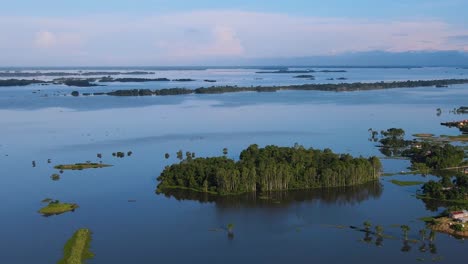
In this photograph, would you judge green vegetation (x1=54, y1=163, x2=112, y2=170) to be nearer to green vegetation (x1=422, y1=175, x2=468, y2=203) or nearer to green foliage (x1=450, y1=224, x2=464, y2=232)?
green vegetation (x1=422, y1=175, x2=468, y2=203)

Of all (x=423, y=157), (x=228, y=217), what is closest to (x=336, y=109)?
(x=423, y=157)

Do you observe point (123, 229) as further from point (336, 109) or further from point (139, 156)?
point (336, 109)

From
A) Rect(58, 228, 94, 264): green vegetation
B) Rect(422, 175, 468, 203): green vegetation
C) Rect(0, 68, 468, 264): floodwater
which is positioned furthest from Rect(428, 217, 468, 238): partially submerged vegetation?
Rect(58, 228, 94, 264): green vegetation

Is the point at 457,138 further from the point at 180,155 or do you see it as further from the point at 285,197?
the point at 285,197

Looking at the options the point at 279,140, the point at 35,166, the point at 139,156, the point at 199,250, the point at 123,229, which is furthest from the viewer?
the point at 279,140

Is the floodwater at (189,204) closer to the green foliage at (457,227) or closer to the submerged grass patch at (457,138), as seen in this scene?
the green foliage at (457,227)

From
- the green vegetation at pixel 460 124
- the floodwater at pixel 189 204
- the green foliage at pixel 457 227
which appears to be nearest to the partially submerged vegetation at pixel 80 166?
the floodwater at pixel 189 204
